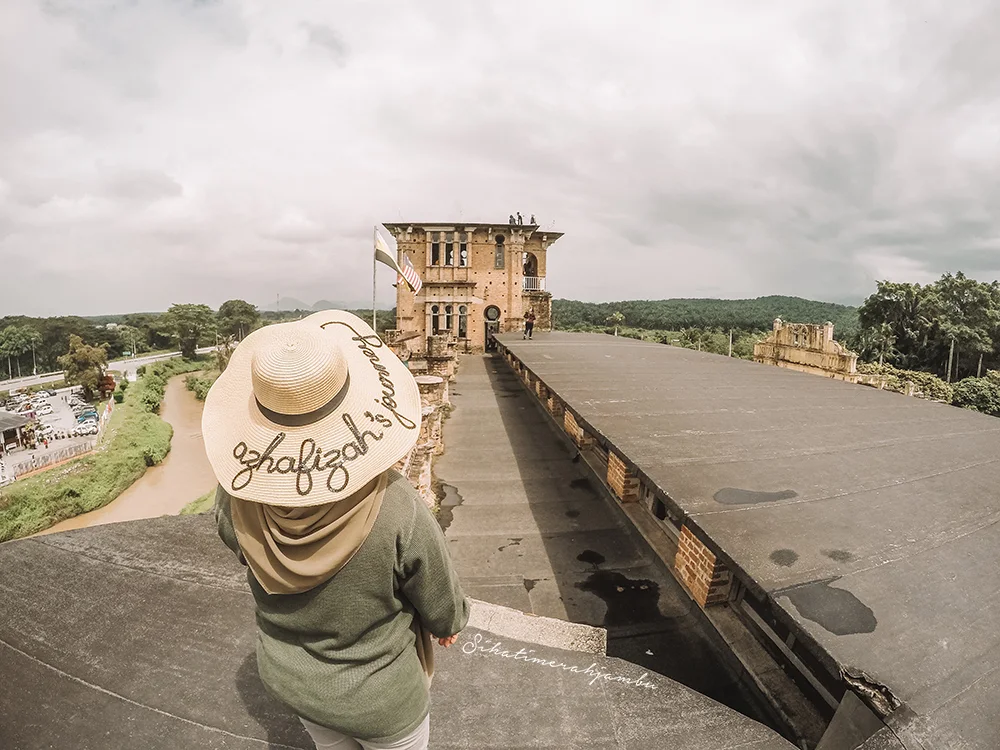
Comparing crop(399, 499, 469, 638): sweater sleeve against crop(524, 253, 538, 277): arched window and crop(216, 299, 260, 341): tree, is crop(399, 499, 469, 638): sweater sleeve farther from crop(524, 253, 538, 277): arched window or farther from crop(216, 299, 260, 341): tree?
crop(216, 299, 260, 341): tree

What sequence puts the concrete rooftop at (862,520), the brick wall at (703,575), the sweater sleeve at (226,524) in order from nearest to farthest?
the sweater sleeve at (226,524), the concrete rooftop at (862,520), the brick wall at (703,575)

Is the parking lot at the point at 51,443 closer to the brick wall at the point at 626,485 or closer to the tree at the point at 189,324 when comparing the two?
the tree at the point at 189,324

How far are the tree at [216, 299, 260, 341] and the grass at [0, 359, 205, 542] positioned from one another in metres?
40.5

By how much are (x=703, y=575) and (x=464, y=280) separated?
76.0 feet

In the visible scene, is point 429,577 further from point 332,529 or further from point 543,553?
point 543,553

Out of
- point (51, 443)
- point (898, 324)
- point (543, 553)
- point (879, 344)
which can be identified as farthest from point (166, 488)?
point (898, 324)

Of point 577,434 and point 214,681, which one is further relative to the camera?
point 577,434

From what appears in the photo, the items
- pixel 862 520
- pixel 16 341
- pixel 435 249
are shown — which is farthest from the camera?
pixel 16 341

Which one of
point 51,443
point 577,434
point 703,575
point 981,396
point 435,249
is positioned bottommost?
point 51,443

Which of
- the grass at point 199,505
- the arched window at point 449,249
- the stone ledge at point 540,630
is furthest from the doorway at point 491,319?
the stone ledge at point 540,630

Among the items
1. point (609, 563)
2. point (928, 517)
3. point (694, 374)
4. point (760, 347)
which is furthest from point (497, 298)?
point (928, 517)

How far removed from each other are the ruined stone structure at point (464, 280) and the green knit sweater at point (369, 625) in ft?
78.5

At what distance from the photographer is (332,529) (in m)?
1.24

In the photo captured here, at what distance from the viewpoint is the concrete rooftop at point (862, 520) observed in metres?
1.79
